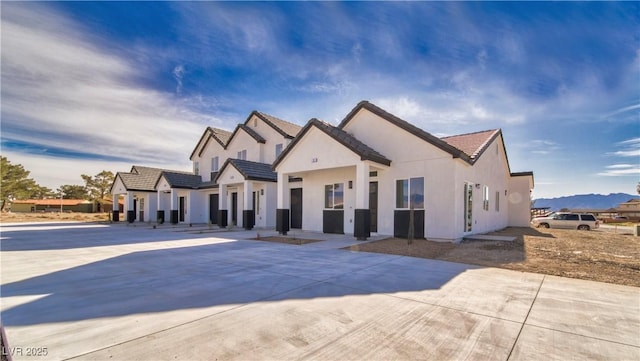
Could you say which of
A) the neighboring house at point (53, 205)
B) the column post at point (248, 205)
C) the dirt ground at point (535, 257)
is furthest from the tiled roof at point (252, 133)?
the neighboring house at point (53, 205)

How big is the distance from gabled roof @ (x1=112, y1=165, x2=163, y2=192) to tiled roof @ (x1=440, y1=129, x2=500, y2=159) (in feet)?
83.9

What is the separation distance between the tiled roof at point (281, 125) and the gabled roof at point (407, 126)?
8191 mm

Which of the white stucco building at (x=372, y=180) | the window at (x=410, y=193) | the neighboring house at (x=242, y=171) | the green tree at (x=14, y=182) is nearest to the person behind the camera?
the white stucco building at (x=372, y=180)

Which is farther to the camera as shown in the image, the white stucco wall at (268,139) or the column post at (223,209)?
the white stucco wall at (268,139)

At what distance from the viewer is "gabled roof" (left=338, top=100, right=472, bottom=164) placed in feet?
39.7

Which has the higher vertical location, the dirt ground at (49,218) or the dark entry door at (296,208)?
the dark entry door at (296,208)

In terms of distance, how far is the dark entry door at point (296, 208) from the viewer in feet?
61.3

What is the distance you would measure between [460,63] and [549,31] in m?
3.08

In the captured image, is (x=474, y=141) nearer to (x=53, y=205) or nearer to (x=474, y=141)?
(x=474, y=141)

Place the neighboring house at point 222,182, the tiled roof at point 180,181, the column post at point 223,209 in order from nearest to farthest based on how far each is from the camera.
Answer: the neighboring house at point 222,182 < the column post at point 223,209 < the tiled roof at point 180,181

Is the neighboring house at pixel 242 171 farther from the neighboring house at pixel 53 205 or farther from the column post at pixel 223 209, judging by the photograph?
the neighboring house at pixel 53 205

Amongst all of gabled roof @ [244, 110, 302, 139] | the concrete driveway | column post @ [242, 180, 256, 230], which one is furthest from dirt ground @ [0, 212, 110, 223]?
the concrete driveway

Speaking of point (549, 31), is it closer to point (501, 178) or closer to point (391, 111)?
point (391, 111)

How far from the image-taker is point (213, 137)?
1114 inches
